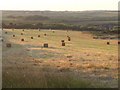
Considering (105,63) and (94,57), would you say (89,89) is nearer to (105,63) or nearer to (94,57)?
(105,63)

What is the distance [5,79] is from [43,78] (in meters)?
1.35

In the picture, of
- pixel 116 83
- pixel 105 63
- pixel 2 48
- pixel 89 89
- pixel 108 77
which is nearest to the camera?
pixel 89 89

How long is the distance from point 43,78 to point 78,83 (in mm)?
1348

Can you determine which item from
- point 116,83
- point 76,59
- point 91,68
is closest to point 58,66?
point 91,68

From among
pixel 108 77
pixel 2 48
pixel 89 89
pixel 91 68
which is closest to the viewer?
pixel 89 89

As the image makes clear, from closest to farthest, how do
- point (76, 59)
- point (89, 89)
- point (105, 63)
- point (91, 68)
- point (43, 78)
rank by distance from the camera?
point (89, 89) < point (43, 78) < point (91, 68) < point (105, 63) < point (76, 59)

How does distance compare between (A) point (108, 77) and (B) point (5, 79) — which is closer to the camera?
(B) point (5, 79)

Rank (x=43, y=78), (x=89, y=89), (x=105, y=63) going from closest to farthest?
(x=89, y=89) < (x=43, y=78) < (x=105, y=63)

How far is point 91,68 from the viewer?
853 inches

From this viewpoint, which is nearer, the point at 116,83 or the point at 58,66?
the point at 116,83

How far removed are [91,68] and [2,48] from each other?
11430 millimetres

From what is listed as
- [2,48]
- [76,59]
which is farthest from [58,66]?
[2,48]

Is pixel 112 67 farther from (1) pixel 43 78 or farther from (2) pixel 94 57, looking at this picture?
(1) pixel 43 78

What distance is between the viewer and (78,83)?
14250 mm
